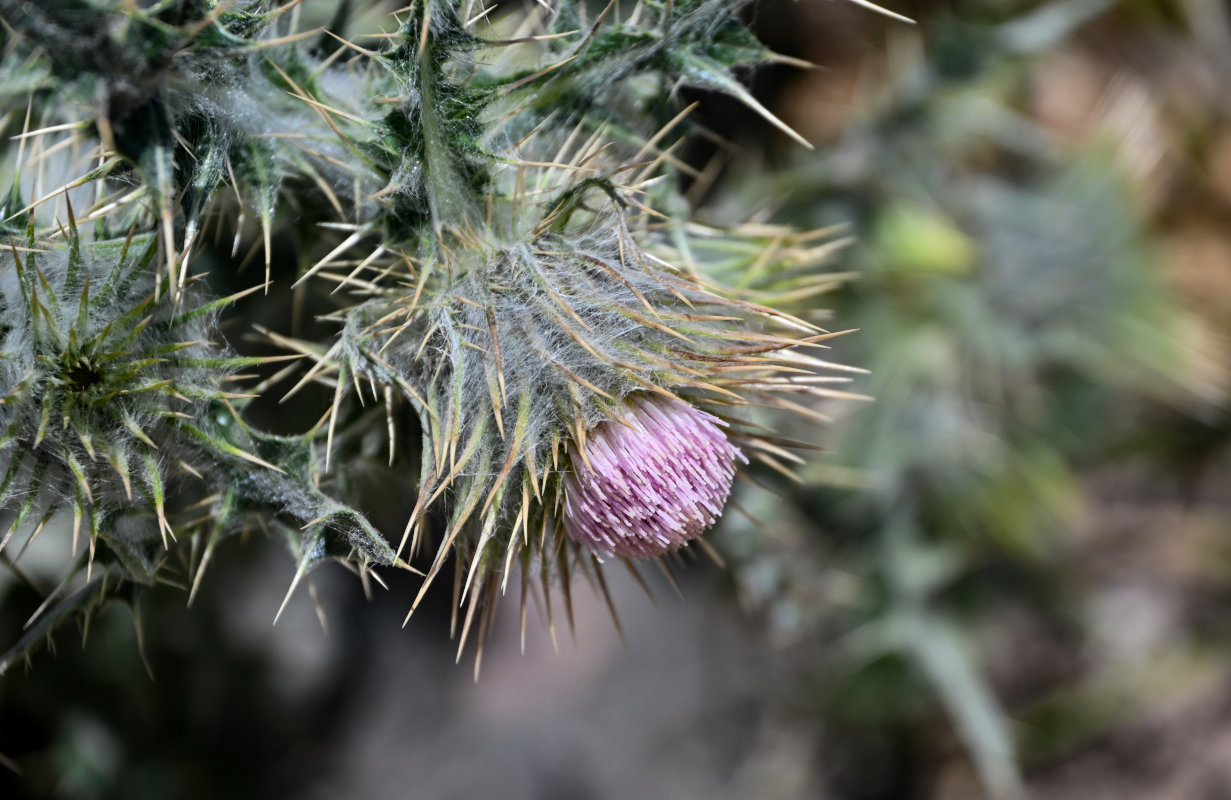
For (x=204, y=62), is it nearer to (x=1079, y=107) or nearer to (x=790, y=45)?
(x=790, y=45)

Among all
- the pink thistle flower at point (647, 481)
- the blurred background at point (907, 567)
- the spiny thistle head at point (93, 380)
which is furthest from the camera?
the blurred background at point (907, 567)

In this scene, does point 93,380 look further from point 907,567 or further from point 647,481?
point 907,567

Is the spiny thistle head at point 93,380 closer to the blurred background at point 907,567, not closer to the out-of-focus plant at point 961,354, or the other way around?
the blurred background at point 907,567

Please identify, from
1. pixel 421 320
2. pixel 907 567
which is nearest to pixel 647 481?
pixel 421 320

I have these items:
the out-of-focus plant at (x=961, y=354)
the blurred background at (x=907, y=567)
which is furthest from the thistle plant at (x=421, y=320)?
the out-of-focus plant at (x=961, y=354)

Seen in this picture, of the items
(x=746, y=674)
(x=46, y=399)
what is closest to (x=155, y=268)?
(x=46, y=399)

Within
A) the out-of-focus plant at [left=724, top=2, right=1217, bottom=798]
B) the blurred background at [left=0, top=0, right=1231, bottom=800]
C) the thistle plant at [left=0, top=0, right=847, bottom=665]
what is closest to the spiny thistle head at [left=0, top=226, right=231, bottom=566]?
the thistle plant at [left=0, top=0, right=847, bottom=665]

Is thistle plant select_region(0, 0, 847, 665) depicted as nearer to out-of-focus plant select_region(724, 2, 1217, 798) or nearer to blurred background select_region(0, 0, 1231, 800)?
blurred background select_region(0, 0, 1231, 800)
